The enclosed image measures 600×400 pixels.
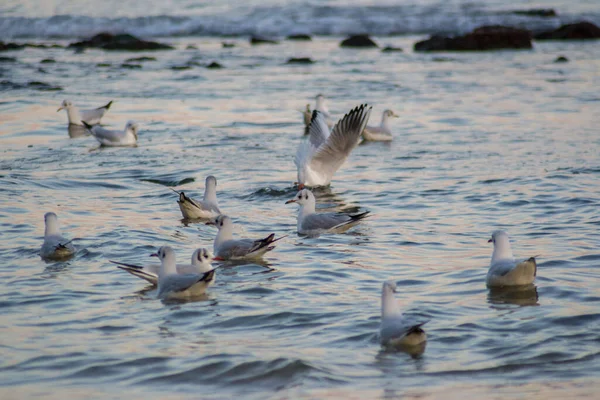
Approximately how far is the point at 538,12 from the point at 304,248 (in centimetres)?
3686

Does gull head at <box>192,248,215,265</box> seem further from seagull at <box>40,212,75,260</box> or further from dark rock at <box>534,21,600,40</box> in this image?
dark rock at <box>534,21,600,40</box>

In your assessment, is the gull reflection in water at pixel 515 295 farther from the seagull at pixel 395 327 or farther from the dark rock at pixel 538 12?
the dark rock at pixel 538 12

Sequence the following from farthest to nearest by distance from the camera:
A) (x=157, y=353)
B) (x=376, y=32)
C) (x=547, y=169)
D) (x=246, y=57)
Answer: (x=376, y=32) → (x=246, y=57) → (x=547, y=169) → (x=157, y=353)

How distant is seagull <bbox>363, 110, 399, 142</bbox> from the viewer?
54.0ft

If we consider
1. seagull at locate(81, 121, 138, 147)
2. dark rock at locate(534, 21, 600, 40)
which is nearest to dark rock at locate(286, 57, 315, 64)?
dark rock at locate(534, 21, 600, 40)

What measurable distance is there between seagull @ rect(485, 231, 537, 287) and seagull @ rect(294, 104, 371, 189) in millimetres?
4732

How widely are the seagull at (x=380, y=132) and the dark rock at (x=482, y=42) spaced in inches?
607

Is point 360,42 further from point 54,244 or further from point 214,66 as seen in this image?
point 54,244

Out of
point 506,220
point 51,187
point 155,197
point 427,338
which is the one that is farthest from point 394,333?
point 51,187

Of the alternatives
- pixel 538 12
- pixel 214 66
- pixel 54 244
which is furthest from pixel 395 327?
pixel 538 12

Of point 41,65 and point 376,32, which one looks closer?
point 41,65

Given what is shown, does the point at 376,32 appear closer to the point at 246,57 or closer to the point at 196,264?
the point at 246,57

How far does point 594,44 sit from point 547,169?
20.0 metres

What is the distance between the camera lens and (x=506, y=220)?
1049cm
